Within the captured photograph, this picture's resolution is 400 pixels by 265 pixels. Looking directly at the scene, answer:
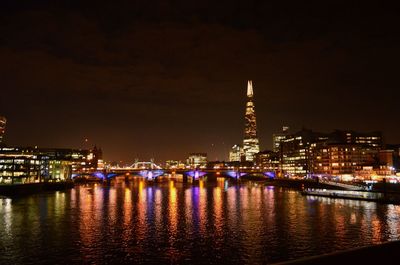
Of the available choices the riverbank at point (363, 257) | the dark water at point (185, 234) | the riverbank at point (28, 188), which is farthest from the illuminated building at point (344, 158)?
the riverbank at point (363, 257)

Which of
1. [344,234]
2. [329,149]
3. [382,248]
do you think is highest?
[329,149]

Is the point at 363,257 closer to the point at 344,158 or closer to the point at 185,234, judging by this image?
the point at 185,234

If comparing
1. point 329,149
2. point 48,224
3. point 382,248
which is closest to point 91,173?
point 329,149

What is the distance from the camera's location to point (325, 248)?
108 ft

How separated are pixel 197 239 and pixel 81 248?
1090 cm

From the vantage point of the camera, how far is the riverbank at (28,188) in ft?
310

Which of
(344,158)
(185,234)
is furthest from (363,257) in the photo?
(344,158)

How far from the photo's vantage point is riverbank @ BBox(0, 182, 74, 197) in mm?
94550

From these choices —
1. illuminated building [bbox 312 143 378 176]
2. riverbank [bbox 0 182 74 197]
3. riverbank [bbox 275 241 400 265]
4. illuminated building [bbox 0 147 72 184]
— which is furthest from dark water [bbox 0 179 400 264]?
illuminated building [bbox 312 143 378 176]

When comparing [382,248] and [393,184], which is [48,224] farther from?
[393,184]

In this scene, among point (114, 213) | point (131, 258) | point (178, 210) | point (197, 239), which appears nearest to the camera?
point (131, 258)

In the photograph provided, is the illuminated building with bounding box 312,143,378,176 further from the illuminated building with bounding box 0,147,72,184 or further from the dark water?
the illuminated building with bounding box 0,147,72,184

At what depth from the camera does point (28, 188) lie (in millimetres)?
104500

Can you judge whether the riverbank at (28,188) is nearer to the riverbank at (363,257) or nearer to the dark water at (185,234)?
the dark water at (185,234)
